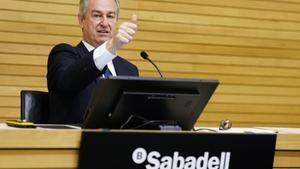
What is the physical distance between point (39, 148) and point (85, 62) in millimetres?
656

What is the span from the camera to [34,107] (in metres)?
3.16

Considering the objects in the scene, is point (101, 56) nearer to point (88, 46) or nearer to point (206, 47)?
point (88, 46)

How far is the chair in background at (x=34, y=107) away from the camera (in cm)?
312

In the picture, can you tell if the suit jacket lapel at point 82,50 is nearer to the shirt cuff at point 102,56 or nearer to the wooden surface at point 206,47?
the shirt cuff at point 102,56

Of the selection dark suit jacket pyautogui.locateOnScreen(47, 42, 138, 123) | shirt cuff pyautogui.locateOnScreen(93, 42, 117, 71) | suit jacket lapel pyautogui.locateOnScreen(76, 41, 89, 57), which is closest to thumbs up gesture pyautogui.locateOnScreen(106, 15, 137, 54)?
shirt cuff pyautogui.locateOnScreen(93, 42, 117, 71)

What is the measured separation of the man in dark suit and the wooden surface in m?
1.34

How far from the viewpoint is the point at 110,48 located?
2.45 m

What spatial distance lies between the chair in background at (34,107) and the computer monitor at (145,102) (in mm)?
996

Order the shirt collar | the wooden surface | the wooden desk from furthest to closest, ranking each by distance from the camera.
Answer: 1. the wooden surface
2. the shirt collar
3. the wooden desk

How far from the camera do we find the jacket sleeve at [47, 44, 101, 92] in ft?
8.25

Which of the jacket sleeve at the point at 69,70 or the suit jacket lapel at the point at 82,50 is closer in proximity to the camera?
the jacket sleeve at the point at 69,70

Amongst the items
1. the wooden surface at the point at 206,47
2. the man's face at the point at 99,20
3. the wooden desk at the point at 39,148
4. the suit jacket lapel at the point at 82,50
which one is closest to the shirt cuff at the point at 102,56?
the wooden desk at the point at 39,148

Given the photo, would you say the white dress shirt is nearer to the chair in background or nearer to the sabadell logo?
the sabadell logo

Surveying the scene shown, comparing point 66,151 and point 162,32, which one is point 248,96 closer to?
point 162,32
